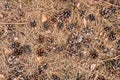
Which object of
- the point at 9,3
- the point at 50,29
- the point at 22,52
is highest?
the point at 9,3

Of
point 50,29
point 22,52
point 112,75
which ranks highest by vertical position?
point 50,29

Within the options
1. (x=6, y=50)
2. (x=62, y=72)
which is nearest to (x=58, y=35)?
(x=62, y=72)

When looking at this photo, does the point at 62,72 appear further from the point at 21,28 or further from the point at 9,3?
the point at 9,3

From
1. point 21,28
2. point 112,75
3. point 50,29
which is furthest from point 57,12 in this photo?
point 112,75

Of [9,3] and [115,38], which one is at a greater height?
[9,3]

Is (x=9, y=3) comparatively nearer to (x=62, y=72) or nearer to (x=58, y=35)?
(x=58, y=35)

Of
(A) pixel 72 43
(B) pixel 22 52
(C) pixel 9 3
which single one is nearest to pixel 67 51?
(A) pixel 72 43

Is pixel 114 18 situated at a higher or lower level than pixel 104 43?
higher
